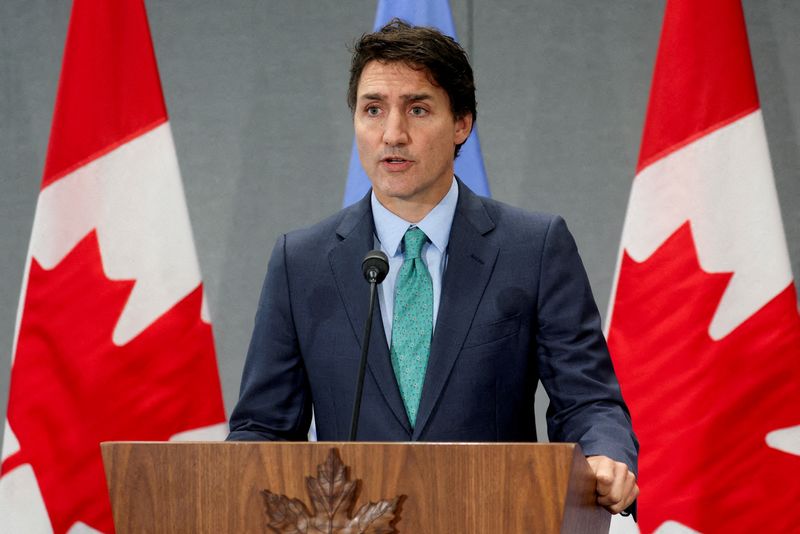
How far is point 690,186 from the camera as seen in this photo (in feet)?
9.73

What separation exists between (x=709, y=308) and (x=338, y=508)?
6.34ft

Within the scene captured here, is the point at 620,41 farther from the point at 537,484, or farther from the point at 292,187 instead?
the point at 537,484

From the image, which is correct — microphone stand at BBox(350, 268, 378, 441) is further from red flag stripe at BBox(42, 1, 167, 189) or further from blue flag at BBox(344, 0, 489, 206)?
red flag stripe at BBox(42, 1, 167, 189)

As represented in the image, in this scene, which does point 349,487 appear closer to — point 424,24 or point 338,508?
point 338,508

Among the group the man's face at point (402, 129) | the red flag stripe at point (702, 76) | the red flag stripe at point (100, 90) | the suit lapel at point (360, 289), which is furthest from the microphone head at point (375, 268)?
the red flag stripe at point (100, 90)

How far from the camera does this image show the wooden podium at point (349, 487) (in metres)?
1.21

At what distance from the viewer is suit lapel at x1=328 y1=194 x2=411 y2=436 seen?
1787 millimetres

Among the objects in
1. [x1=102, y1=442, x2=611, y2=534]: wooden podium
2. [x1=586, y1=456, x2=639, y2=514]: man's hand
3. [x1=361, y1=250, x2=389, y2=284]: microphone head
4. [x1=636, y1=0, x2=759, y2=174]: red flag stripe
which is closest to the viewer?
[x1=102, y1=442, x2=611, y2=534]: wooden podium

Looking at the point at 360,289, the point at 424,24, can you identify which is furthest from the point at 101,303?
the point at 360,289

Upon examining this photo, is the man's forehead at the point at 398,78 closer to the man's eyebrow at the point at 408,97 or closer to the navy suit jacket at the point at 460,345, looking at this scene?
the man's eyebrow at the point at 408,97

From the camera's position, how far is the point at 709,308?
9.57 ft

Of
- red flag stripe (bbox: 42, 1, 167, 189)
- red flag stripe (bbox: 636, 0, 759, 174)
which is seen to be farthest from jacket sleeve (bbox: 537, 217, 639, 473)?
red flag stripe (bbox: 42, 1, 167, 189)

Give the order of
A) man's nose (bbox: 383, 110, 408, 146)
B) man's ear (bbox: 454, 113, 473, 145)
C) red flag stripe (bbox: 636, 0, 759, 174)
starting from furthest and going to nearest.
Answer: red flag stripe (bbox: 636, 0, 759, 174), man's ear (bbox: 454, 113, 473, 145), man's nose (bbox: 383, 110, 408, 146)

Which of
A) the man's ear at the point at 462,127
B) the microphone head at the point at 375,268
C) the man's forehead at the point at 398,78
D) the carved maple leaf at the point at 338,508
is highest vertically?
the man's forehead at the point at 398,78
